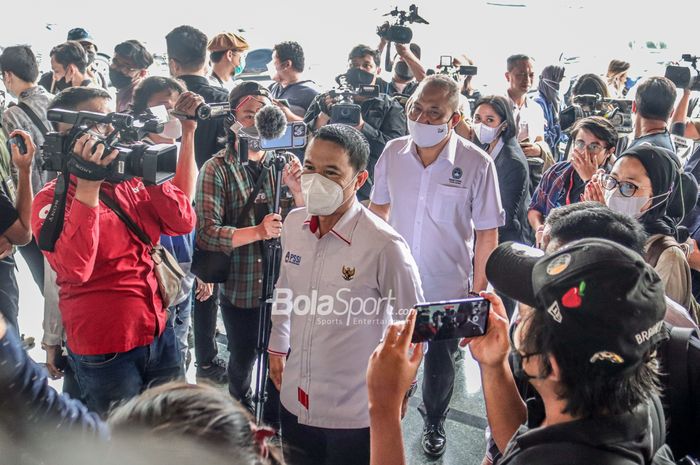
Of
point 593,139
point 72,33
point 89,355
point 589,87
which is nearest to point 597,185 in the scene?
point 593,139

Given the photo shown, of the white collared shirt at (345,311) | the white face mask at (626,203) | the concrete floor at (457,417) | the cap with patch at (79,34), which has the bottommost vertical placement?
the concrete floor at (457,417)

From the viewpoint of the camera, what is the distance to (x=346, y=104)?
3344mm

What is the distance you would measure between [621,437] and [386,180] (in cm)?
179

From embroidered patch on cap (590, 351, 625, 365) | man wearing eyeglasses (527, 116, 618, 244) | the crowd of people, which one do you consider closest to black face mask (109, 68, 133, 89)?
the crowd of people

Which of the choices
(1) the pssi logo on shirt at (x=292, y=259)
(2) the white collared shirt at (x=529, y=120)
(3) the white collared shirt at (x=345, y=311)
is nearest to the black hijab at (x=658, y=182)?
(3) the white collared shirt at (x=345, y=311)

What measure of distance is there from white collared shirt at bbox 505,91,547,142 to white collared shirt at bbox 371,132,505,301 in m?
1.51

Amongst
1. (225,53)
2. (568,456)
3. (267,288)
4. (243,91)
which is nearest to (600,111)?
(243,91)

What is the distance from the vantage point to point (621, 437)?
2.99ft

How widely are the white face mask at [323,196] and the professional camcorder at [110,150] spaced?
1.41ft

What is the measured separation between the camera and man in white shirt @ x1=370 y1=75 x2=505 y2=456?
246 centimetres

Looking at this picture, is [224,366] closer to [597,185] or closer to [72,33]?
[597,185]

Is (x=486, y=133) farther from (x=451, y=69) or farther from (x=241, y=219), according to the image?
(x=241, y=219)

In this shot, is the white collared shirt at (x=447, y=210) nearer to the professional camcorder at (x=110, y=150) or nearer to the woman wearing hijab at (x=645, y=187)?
the woman wearing hijab at (x=645, y=187)

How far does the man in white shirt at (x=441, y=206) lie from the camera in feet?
8.08
